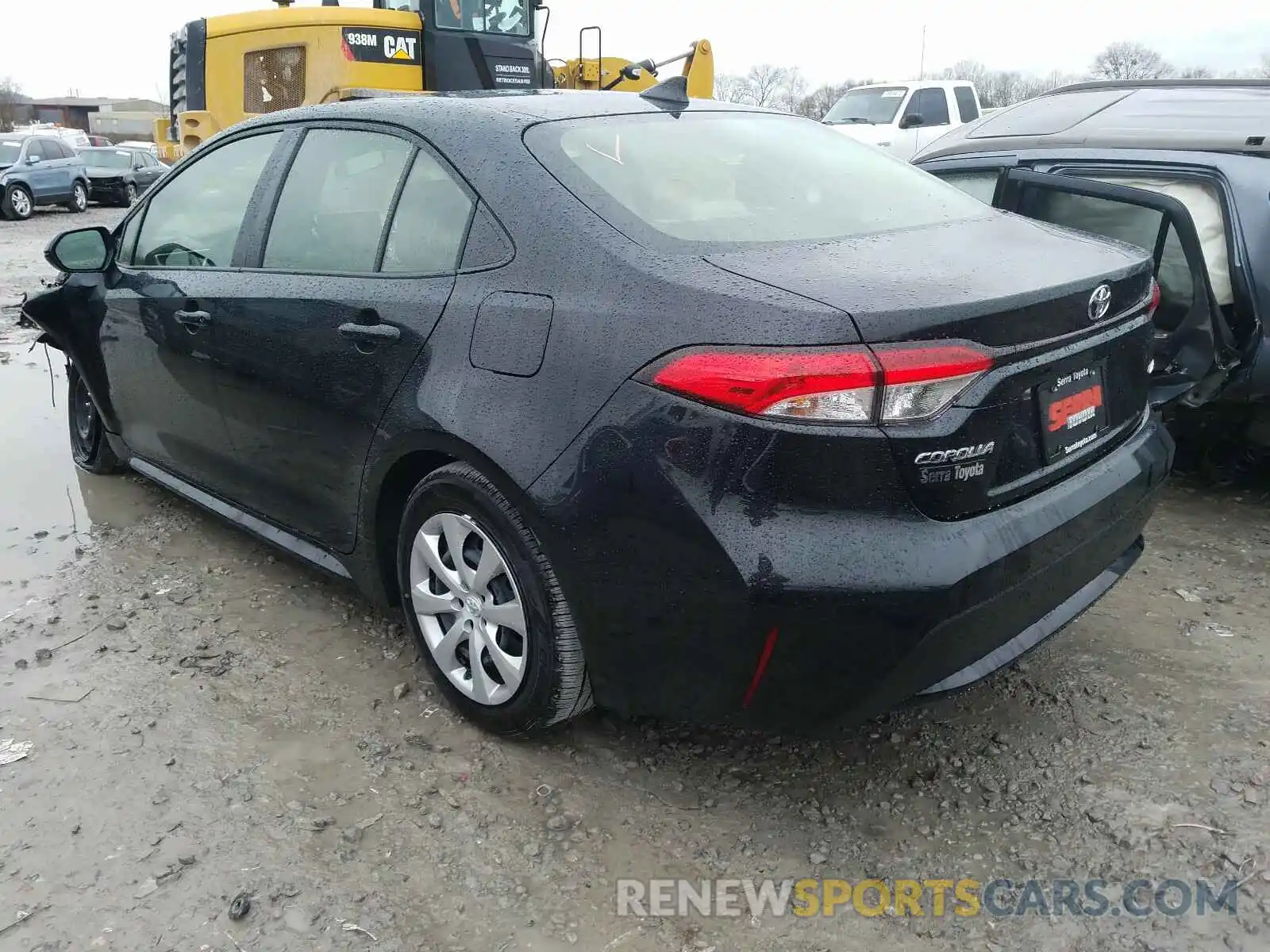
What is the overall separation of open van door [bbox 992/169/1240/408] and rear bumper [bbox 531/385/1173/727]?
1595 mm

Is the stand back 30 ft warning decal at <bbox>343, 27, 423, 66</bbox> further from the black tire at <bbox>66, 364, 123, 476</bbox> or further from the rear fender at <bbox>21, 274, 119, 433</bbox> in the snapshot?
the rear fender at <bbox>21, 274, 119, 433</bbox>

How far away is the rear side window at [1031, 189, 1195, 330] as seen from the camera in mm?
3934

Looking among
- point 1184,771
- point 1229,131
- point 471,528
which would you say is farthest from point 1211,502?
point 471,528

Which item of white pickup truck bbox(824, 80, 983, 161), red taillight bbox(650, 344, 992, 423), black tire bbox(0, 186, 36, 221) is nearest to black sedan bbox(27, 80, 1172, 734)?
red taillight bbox(650, 344, 992, 423)

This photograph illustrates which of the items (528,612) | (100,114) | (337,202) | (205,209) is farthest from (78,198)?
(100,114)

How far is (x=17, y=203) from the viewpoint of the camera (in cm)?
2069

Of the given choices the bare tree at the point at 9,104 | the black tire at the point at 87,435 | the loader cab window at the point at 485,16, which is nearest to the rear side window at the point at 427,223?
the black tire at the point at 87,435

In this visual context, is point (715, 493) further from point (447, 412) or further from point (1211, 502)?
point (1211, 502)

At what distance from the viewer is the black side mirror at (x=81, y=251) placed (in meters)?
4.13

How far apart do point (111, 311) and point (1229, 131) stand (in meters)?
4.49

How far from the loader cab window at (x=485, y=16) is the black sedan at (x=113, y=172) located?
53.7ft

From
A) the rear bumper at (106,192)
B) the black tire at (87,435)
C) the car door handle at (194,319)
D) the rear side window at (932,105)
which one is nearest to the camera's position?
the car door handle at (194,319)

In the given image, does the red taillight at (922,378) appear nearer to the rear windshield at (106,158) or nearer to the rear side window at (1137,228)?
the rear side window at (1137,228)

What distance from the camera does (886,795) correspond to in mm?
2584
